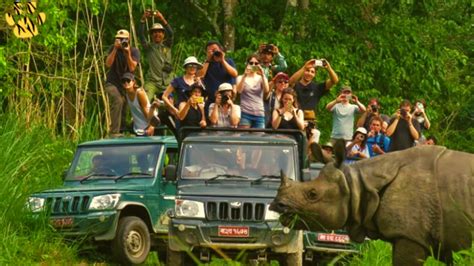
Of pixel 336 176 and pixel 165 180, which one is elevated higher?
pixel 336 176

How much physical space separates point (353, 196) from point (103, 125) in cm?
1282

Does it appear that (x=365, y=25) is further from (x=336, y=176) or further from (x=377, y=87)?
→ (x=336, y=176)

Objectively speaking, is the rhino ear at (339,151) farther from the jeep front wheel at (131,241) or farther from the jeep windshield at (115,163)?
the jeep windshield at (115,163)

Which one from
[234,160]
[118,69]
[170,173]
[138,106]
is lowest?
[138,106]

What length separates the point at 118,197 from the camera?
17.3 m

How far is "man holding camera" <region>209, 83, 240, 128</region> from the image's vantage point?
1753 cm

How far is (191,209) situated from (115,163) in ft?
8.62

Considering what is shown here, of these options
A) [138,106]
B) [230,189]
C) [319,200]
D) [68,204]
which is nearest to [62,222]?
[68,204]

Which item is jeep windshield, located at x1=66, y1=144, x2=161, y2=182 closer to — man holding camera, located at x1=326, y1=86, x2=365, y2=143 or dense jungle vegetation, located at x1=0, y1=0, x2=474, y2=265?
dense jungle vegetation, located at x1=0, y1=0, x2=474, y2=265

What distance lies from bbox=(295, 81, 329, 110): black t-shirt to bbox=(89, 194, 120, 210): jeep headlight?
357 cm

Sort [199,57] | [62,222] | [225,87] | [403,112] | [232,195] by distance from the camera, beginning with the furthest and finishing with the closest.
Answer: [199,57] → [403,112] → [225,87] → [62,222] → [232,195]

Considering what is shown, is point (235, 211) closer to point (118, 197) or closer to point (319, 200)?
point (118, 197)

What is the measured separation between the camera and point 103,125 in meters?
23.5

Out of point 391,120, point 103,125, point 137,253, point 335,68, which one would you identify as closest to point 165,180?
point 137,253
